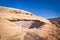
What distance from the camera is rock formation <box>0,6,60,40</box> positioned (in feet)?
11.8

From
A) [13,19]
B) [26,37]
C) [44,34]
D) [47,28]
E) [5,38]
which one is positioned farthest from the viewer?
[47,28]

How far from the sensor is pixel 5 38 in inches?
136

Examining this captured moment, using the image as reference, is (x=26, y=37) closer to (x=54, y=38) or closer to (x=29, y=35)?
(x=29, y=35)

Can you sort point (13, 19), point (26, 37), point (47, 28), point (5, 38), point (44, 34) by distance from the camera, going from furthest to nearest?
point (47, 28) < point (44, 34) < point (13, 19) < point (26, 37) < point (5, 38)

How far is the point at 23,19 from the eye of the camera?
4.29 meters

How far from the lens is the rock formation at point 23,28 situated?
3602 millimetres

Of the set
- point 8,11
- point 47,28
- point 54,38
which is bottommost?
point 54,38

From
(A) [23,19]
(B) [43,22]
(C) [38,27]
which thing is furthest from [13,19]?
(B) [43,22]

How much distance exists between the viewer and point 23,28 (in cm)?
400

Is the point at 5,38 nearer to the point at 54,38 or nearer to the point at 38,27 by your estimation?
the point at 38,27

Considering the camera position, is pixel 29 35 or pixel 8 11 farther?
pixel 8 11

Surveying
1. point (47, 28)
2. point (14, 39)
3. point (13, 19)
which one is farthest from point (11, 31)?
point (47, 28)

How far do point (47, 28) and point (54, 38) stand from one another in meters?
0.44

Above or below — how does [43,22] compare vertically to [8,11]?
below
